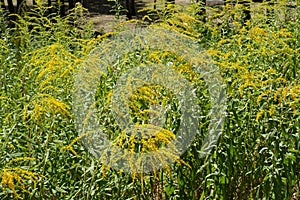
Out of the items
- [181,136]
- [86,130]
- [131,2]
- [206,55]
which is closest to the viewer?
[86,130]

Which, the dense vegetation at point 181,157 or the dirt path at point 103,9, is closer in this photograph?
the dense vegetation at point 181,157

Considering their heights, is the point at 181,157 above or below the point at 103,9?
above

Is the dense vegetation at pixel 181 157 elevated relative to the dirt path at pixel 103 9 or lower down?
elevated

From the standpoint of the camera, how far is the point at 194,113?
3.22 meters

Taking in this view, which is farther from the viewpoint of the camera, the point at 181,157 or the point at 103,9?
the point at 103,9

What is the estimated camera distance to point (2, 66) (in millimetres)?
4273

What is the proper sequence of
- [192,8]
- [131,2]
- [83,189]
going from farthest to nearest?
[131,2]
[192,8]
[83,189]

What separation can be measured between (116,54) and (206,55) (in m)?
0.74

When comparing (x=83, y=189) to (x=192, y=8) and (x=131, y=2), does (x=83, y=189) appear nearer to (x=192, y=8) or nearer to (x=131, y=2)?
(x=192, y=8)

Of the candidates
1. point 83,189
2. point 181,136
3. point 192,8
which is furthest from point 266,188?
point 192,8

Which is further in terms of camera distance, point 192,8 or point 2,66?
point 192,8

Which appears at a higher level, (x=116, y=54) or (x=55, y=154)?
(x=116, y=54)

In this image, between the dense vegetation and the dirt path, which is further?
the dirt path

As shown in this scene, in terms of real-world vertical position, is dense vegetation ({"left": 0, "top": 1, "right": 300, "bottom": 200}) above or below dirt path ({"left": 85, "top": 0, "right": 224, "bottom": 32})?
above
